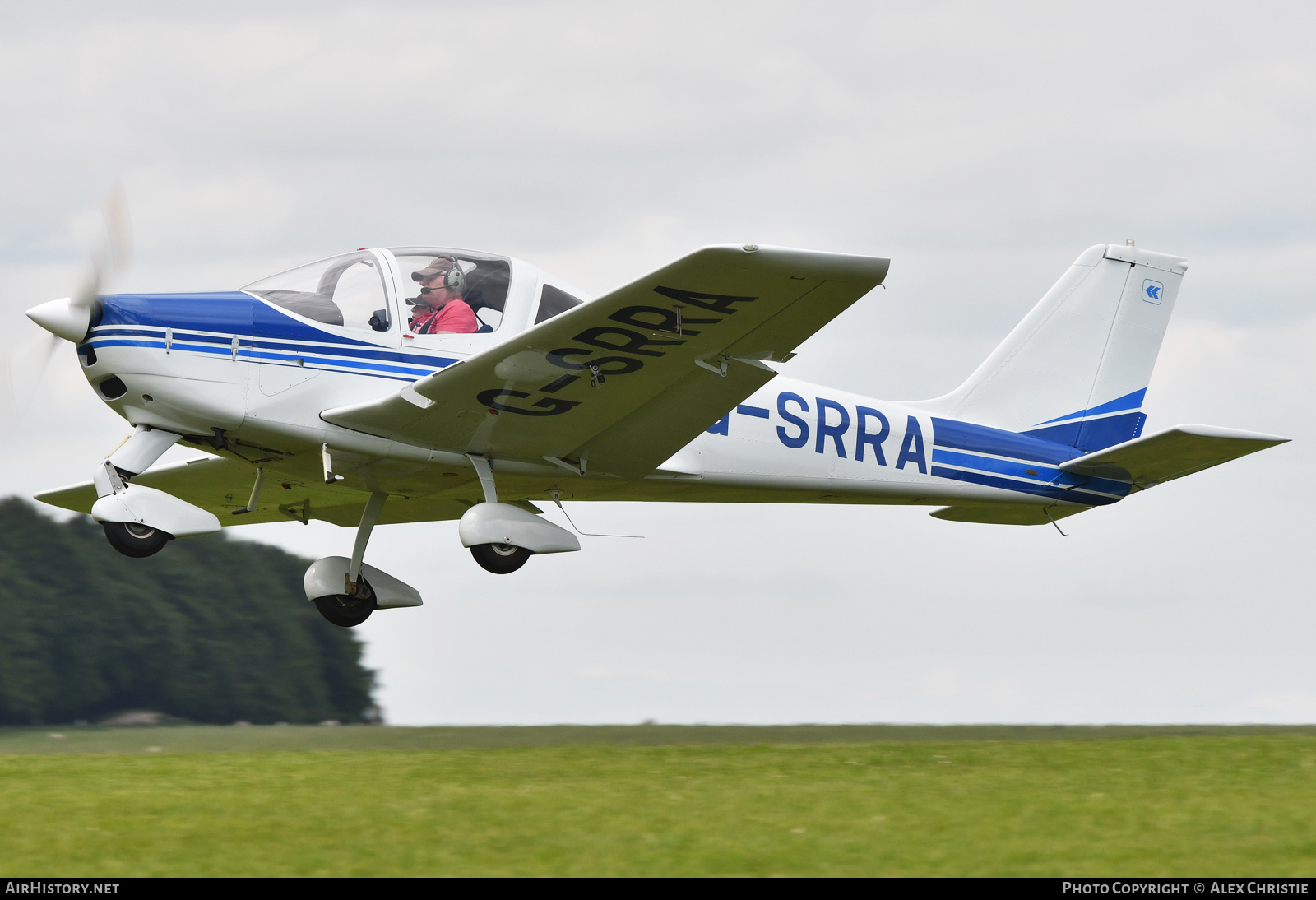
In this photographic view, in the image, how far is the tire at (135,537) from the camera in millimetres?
9055

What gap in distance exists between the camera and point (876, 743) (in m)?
9.58

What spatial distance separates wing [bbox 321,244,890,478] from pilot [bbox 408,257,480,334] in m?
0.70

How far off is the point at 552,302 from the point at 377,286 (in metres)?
1.27

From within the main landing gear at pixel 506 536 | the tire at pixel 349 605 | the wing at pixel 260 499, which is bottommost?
the tire at pixel 349 605

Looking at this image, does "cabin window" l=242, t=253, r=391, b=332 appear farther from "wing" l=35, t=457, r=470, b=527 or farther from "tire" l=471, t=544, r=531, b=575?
"tire" l=471, t=544, r=531, b=575

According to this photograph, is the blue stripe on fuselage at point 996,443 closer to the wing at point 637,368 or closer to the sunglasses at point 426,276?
the wing at point 637,368

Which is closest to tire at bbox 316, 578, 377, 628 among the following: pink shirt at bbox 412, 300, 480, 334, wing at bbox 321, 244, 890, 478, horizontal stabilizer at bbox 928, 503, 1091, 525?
wing at bbox 321, 244, 890, 478

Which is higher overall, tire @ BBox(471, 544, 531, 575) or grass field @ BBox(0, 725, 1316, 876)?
tire @ BBox(471, 544, 531, 575)

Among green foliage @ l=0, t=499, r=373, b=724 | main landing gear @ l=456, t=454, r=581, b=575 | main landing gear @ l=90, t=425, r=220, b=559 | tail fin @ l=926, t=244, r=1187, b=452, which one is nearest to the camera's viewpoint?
main landing gear @ l=90, t=425, r=220, b=559

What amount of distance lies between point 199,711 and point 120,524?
17921 mm

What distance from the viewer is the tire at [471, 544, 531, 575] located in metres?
9.97

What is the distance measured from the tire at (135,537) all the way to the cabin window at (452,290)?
7.40 feet

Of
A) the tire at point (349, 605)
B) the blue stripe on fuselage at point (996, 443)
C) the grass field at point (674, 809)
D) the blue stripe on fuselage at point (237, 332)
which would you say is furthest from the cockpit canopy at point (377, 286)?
the blue stripe on fuselage at point (996, 443)
